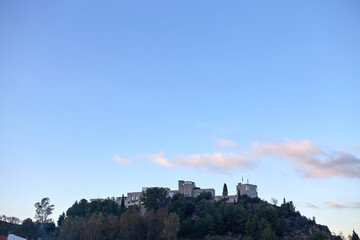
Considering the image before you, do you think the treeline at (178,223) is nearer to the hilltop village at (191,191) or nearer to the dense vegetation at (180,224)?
the dense vegetation at (180,224)

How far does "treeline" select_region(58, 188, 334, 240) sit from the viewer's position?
4797 centimetres

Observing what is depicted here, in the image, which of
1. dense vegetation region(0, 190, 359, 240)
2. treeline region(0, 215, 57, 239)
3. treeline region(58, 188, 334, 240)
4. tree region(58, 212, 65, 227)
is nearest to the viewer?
treeline region(58, 188, 334, 240)

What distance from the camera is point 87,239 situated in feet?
156

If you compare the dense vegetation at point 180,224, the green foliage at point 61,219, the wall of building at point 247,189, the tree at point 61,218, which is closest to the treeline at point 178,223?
the dense vegetation at point 180,224

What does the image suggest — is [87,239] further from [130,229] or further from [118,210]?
[118,210]

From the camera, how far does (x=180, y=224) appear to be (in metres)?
53.9

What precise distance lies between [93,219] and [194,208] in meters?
23.1

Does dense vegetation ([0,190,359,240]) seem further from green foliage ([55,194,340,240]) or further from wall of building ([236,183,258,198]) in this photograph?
wall of building ([236,183,258,198])

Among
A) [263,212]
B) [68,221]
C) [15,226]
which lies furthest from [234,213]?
[15,226]

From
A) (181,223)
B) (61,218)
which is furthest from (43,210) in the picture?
(181,223)

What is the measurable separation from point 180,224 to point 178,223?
691cm

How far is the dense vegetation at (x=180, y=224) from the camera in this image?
48125 millimetres

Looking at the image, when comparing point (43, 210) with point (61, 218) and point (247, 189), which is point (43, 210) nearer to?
point (61, 218)

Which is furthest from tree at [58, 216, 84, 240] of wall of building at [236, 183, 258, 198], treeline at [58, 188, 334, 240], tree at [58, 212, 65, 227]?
wall of building at [236, 183, 258, 198]
